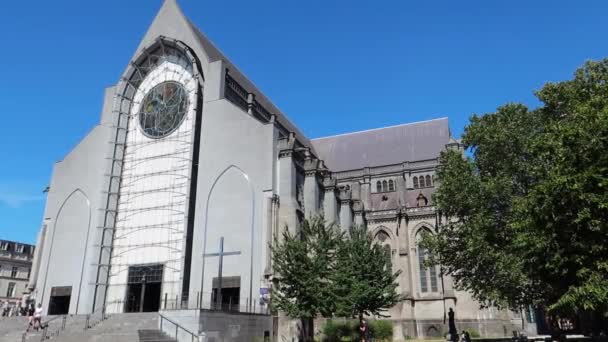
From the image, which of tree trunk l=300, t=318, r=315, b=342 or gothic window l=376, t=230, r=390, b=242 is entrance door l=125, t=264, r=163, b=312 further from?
gothic window l=376, t=230, r=390, b=242

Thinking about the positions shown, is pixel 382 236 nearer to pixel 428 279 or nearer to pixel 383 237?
pixel 383 237

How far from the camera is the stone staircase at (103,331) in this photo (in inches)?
890

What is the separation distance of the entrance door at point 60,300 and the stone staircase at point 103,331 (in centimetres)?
586

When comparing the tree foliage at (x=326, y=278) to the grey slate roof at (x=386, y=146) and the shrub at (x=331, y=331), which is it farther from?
the grey slate roof at (x=386, y=146)

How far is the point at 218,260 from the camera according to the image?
30.3 m

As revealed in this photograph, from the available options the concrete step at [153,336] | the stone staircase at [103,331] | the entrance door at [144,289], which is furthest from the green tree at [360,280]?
the entrance door at [144,289]

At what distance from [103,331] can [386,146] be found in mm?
40968

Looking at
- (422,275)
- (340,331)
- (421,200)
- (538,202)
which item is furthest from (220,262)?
(421,200)

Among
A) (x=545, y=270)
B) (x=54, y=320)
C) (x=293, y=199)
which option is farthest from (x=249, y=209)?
(x=545, y=270)

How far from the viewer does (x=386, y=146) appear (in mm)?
57438

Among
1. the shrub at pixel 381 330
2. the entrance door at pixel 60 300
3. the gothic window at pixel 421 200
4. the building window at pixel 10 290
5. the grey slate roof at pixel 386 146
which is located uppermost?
the grey slate roof at pixel 386 146

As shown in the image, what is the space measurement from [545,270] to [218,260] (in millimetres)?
19731

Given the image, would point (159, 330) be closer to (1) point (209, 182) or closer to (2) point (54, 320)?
(2) point (54, 320)

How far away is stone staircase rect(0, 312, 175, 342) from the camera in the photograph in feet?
74.2
